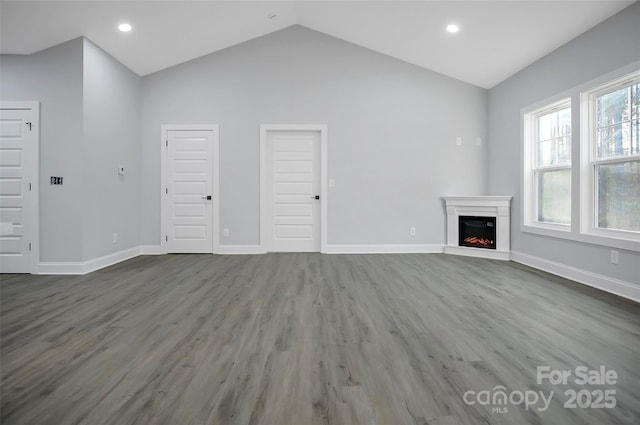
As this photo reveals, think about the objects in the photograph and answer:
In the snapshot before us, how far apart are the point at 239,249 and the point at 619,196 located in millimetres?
5080

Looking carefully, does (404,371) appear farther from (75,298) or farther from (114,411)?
(75,298)

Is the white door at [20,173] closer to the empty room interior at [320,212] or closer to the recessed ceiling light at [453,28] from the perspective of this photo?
the empty room interior at [320,212]

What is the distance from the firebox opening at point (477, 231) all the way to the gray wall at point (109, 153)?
17.9 ft

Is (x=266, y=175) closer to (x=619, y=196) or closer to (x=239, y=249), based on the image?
(x=239, y=249)

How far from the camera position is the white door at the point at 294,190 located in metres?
5.70

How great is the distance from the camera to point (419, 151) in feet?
18.5

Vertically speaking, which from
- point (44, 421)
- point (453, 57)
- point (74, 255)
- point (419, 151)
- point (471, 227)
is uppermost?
point (453, 57)

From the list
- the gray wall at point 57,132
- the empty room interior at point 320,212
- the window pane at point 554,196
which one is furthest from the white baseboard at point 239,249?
the window pane at point 554,196

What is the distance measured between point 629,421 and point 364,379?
1.14 meters

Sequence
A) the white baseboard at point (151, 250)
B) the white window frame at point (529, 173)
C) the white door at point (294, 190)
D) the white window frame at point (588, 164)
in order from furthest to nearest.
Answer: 1. the white door at point (294, 190)
2. the white baseboard at point (151, 250)
3. the white window frame at point (529, 173)
4. the white window frame at point (588, 164)

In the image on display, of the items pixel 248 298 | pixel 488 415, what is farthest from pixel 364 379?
pixel 248 298

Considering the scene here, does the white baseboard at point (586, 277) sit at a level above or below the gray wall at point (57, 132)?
below

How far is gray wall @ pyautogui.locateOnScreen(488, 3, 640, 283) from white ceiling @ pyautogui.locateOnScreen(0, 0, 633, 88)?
0.53 feet

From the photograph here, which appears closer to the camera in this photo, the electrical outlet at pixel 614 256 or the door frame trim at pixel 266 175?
the electrical outlet at pixel 614 256
